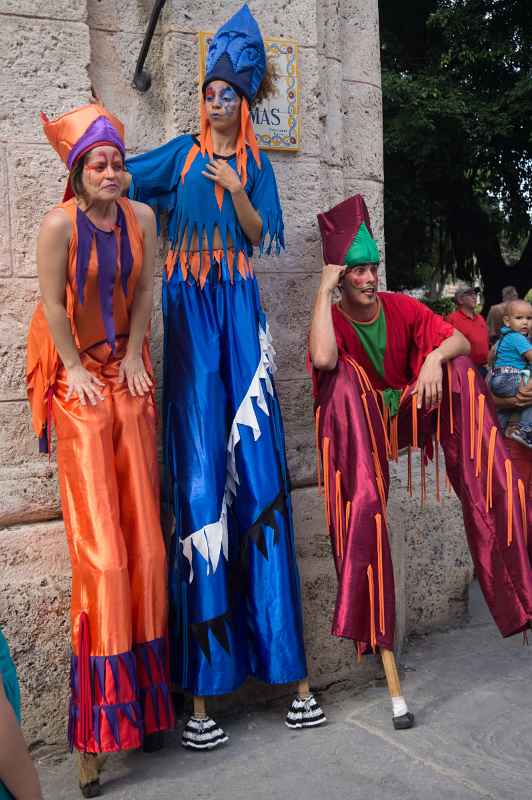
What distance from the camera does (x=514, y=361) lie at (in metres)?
5.30

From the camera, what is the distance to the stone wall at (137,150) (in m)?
3.24

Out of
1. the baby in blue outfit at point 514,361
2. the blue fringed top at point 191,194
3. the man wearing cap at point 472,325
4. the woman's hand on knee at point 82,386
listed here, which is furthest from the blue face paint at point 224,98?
the man wearing cap at point 472,325

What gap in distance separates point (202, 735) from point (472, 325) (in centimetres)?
612

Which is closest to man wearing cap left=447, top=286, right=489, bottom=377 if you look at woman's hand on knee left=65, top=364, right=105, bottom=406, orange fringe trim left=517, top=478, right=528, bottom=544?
orange fringe trim left=517, top=478, right=528, bottom=544

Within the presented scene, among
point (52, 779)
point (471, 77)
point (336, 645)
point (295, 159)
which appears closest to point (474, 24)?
point (471, 77)

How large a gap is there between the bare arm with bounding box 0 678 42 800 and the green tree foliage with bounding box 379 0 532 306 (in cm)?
1171

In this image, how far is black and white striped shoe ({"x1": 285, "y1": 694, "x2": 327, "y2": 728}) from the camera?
337 cm

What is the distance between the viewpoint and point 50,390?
3.07 metres

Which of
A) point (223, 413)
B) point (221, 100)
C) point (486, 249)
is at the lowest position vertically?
point (223, 413)

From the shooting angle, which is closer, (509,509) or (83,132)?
(83,132)

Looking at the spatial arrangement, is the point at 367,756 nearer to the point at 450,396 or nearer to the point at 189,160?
the point at 450,396

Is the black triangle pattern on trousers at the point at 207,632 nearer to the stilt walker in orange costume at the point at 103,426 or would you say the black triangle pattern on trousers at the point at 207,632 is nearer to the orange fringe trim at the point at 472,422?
the stilt walker in orange costume at the point at 103,426

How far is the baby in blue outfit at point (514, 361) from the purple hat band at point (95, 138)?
9.91ft

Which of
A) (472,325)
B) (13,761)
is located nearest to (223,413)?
(13,761)
